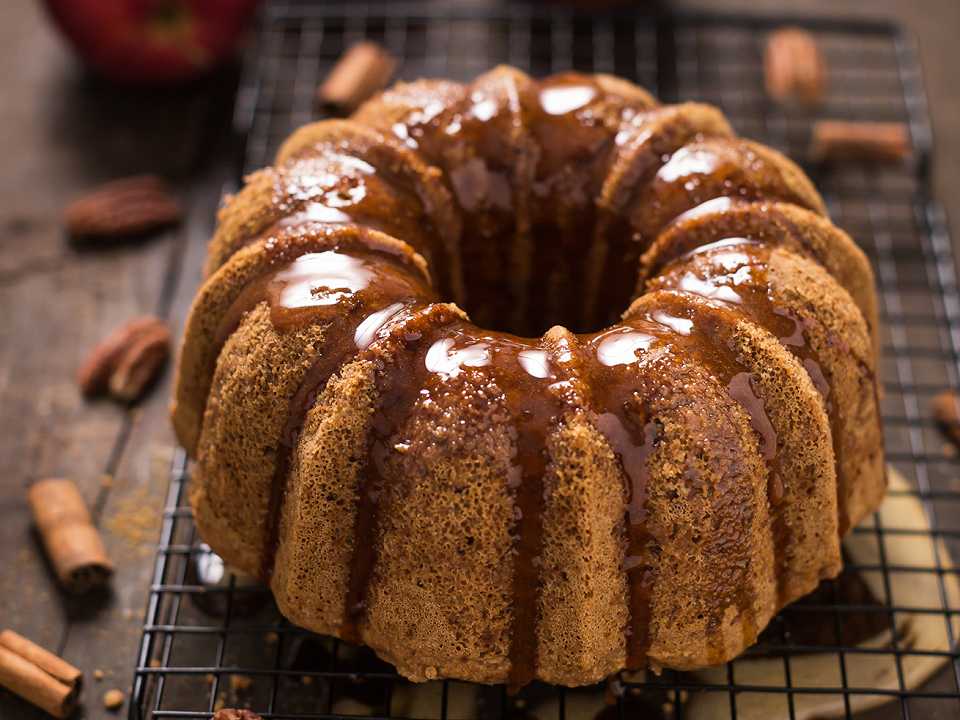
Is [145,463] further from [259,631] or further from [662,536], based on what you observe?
[662,536]

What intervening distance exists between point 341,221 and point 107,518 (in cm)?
94

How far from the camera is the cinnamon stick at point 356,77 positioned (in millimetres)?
3626

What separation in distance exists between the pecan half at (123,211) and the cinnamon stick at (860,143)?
1.80m

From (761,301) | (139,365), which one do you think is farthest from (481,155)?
(139,365)

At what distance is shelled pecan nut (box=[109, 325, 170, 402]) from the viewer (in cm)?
321

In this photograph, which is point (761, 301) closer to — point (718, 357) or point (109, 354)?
point (718, 357)

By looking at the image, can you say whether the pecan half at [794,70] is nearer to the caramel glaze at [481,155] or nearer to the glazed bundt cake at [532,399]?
the glazed bundt cake at [532,399]

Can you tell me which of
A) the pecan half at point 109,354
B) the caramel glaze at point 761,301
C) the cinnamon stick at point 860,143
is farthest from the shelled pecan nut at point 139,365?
the cinnamon stick at point 860,143

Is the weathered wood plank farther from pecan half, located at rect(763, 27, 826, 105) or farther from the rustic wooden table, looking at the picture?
pecan half, located at rect(763, 27, 826, 105)

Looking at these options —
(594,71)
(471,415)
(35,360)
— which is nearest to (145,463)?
(35,360)

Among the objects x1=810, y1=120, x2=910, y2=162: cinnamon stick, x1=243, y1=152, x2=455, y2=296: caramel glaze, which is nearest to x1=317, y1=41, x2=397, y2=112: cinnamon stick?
x1=243, y1=152, x2=455, y2=296: caramel glaze

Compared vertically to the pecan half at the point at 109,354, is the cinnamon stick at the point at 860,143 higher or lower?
A: higher

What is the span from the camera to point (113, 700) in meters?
2.62

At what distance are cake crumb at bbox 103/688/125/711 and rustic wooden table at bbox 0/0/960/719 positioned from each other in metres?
0.03
